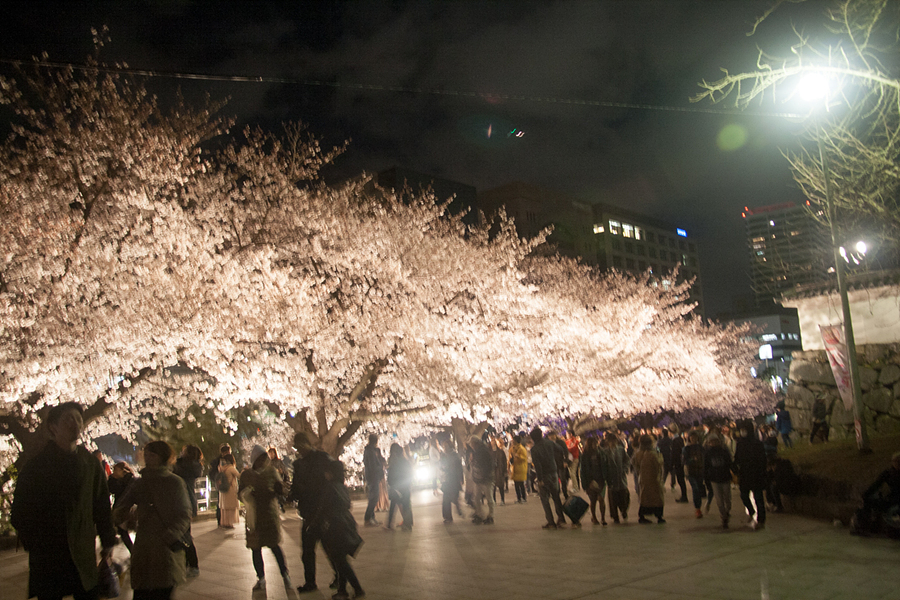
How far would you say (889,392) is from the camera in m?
16.9

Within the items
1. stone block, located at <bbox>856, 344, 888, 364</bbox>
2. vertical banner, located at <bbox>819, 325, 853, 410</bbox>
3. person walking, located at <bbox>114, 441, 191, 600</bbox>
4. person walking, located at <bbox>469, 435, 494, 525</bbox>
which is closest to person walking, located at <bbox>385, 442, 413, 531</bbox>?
person walking, located at <bbox>469, 435, 494, 525</bbox>

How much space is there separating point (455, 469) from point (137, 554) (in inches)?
354

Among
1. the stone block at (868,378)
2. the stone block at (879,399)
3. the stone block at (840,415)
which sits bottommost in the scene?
the stone block at (840,415)

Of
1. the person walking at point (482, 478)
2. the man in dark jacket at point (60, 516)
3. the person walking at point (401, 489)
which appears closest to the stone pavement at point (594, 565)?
the person walking at point (401, 489)

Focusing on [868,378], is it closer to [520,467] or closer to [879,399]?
[879,399]

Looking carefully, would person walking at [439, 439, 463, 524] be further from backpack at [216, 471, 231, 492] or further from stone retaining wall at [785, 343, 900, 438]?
stone retaining wall at [785, 343, 900, 438]

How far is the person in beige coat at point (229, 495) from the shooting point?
12.6 m

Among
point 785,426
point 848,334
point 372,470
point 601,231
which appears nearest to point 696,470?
point 848,334

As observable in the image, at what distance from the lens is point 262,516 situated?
23.9ft

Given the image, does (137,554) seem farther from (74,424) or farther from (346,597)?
(346,597)

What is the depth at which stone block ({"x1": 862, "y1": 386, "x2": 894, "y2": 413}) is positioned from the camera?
16906mm

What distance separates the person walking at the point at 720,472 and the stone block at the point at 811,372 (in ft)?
34.6

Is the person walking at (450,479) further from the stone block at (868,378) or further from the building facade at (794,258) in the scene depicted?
the stone block at (868,378)

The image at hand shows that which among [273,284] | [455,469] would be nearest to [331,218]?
[273,284]
